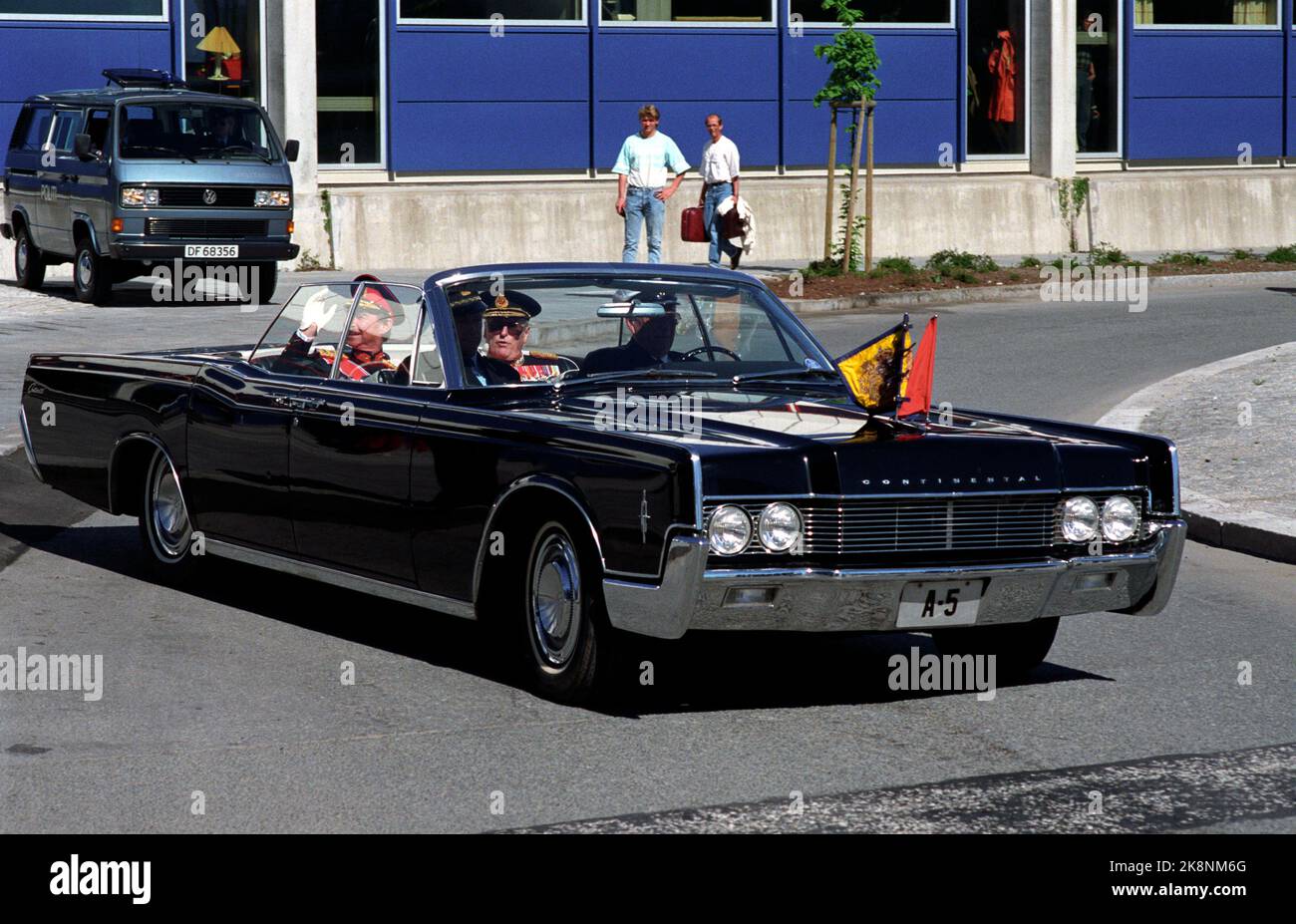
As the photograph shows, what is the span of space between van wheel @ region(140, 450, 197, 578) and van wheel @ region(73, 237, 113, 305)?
42.1 feet

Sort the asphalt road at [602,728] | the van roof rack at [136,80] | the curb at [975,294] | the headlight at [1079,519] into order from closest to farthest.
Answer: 1. the asphalt road at [602,728]
2. the headlight at [1079,519]
3. the van roof rack at [136,80]
4. the curb at [975,294]

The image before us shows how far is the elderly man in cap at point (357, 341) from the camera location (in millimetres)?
8055

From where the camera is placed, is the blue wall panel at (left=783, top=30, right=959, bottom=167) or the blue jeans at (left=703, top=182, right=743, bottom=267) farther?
the blue wall panel at (left=783, top=30, right=959, bottom=167)

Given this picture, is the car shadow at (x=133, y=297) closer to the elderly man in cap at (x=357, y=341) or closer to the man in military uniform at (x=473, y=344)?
the elderly man in cap at (x=357, y=341)

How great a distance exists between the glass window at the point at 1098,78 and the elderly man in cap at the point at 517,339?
2571cm

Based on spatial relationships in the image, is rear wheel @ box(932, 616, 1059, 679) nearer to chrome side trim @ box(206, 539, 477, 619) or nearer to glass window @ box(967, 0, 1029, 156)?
chrome side trim @ box(206, 539, 477, 619)

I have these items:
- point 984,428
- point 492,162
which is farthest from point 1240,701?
point 492,162

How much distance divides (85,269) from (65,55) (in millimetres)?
4777

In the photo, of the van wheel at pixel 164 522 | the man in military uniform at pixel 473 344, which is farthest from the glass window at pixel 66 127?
the man in military uniform at pixel 473 344

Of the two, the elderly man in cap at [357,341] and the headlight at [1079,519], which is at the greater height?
the elderly man in cap at [357,341]

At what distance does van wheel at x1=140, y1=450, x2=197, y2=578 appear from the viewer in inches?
352

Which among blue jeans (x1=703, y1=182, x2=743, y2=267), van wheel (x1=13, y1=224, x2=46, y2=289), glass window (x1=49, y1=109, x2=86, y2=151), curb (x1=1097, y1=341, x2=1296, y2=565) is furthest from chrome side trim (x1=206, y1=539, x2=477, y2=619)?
van wheel (x1=13, y1=224, x2=46, y2=289)
